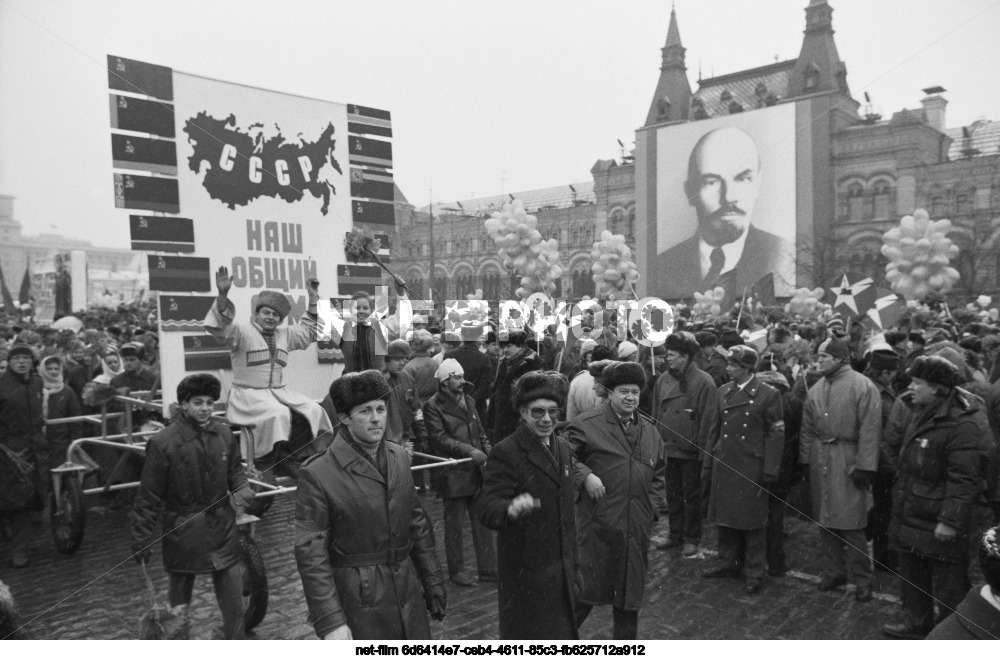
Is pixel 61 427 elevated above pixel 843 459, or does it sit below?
above

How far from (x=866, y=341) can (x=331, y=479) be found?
621 cm

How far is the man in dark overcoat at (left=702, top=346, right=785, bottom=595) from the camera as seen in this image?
19.6 ft

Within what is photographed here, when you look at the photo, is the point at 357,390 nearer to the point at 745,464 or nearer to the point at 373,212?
the point at 373,212

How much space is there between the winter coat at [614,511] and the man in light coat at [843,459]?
2.02 meters

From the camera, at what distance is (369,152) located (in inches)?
173

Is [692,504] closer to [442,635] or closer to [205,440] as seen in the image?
[442,635]

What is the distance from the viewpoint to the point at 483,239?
14.8 ft

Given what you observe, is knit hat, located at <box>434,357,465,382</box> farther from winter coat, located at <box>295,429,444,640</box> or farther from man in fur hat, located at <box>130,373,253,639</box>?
winter coat, located at <box>295,429,444,640</box>

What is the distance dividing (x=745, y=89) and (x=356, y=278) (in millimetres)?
2500

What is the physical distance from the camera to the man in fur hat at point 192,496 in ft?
13.4

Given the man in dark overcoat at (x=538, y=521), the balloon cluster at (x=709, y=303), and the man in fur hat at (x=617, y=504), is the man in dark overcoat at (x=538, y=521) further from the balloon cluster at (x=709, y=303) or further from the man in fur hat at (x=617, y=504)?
the balloon cluster at (x=709, y=303)

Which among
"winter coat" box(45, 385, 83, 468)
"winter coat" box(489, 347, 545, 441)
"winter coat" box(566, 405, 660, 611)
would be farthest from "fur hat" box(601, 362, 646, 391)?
"winter coat" box(45, 385, 83, 468)

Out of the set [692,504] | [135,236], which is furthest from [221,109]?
[692,504]

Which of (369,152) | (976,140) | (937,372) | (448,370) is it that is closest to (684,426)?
(448,370)
